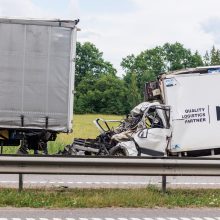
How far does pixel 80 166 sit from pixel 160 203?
1.40m

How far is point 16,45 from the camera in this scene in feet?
51.0

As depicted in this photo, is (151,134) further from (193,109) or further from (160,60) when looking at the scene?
(160,60)

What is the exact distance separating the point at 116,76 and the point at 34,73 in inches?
3735

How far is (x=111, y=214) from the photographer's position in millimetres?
8367

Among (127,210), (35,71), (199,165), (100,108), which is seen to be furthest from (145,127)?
(100,108)

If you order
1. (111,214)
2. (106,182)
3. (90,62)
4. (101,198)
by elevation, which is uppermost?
(90,62)

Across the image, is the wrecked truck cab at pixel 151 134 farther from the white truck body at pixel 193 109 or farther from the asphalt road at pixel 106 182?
the asphalt road at pixel 106 182

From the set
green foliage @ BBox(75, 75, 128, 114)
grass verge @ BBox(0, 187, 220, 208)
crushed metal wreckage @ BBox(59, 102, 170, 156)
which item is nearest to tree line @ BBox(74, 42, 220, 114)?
green foliage @ BBox(75, 75, 128, 114)

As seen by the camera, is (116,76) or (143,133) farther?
(116,76)

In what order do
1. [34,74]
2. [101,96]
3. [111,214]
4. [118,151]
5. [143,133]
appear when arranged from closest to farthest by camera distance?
1. [111,214]
2. [118,151]
3. [143,133]
4. [34,74]
5. [101,96]

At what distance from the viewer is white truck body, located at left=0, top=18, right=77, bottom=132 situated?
51.1 feet

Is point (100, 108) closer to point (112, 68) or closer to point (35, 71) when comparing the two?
point (112, 68)

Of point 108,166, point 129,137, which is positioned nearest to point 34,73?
point 129,137

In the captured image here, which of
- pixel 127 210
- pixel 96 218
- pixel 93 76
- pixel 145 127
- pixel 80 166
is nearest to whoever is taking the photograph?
pixel 96 218
